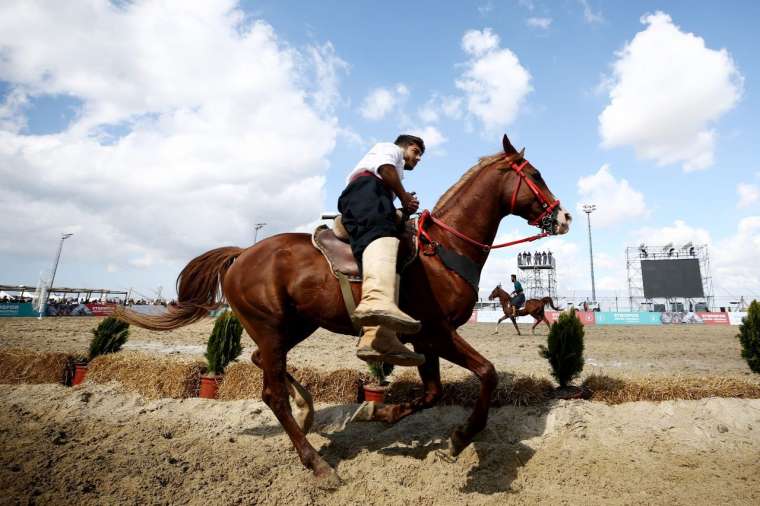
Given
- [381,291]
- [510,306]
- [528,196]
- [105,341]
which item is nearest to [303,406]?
[381,291]

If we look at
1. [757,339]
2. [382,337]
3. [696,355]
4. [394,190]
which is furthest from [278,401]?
[696,355]

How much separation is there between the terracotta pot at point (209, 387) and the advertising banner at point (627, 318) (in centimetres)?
3855

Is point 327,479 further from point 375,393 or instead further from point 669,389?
point 669,389

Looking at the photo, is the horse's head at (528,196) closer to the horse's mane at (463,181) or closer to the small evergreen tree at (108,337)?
the horse's mane at (463,181)

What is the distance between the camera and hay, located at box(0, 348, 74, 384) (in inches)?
299

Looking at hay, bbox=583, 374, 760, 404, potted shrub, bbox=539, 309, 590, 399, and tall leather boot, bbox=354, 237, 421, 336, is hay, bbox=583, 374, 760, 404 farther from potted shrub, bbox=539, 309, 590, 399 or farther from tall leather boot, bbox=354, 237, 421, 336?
tall leather boot, bbox=354, 237, 421, 336

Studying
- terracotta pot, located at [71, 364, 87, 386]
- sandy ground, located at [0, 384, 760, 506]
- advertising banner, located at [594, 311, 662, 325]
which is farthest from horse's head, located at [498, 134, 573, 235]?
advertising banner, located at [594, 311, 662, 325]

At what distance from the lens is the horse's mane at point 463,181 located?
4758mm

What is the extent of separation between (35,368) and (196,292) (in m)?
4.75

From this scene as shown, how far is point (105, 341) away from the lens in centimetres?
841

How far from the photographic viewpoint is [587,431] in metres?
4.82

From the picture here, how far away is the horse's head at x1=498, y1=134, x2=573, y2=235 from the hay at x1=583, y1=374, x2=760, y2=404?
8.73 ft

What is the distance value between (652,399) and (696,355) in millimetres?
9951

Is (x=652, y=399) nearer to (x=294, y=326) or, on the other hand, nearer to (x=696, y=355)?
(x=294, y=326)
